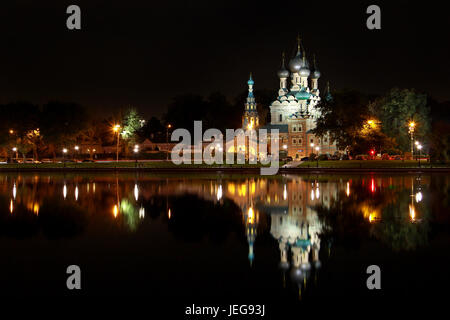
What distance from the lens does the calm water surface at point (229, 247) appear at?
385 inches

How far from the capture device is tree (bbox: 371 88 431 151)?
7125cm

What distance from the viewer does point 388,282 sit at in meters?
9.95

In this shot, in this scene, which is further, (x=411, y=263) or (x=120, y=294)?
(x=411, y=263)

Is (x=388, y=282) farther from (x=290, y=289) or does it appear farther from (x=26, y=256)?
(x=26, y=256)

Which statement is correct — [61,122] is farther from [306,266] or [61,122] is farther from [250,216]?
[306,266]

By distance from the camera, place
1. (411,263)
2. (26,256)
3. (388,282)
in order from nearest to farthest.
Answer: (388,282)
(411,263)
(26,256)

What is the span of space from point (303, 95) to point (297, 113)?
11.4ft

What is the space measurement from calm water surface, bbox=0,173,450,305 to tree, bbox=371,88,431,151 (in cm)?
5139

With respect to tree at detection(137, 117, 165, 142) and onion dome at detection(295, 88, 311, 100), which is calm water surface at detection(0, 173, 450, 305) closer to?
A: onion dome at detection(295, 88, 311, 100)

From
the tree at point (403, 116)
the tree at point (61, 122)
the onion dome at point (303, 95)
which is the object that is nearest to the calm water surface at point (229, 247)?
the tree at point (403, 116)

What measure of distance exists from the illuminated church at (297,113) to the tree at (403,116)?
15769 millimetres
